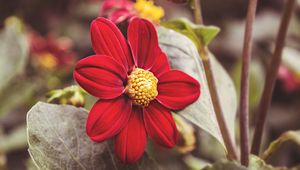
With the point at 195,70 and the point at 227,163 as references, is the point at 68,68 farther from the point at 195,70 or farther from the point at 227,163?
the point at 227,163

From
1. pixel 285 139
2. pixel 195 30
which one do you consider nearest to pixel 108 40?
pixel 195 30

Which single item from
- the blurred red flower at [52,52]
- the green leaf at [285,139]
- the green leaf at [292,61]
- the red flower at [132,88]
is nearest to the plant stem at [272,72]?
the green leaf at [285,139]

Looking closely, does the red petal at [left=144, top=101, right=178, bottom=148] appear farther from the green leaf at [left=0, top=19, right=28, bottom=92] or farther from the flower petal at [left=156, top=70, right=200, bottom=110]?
the green leaf at [left=0, top=19, right=28, bottom=92]

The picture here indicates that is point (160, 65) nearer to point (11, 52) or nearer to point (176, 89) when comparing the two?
point (176, 89)

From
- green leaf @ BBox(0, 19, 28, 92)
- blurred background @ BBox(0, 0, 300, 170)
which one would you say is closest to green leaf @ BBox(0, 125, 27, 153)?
blurred background @ BBox(0, 0, 300, 170)

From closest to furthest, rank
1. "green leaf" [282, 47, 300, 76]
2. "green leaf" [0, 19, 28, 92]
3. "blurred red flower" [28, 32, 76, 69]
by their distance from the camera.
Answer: "green leaf" [0, 19, 28, 92]
"green leaf" [282, 47, 300, 76]
"blurred red flower" [28, 32, 76, 69]

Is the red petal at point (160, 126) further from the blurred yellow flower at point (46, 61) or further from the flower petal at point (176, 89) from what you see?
the blurred yellow flower at point (46, 61)

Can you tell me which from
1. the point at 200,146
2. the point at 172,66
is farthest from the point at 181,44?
the point at 200,146
